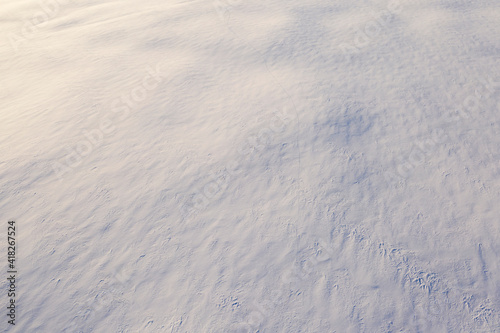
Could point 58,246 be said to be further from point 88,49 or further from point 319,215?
→ point 88,49

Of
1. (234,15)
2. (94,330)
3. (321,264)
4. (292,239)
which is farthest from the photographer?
(234,15)

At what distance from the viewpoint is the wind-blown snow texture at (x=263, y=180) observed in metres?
3.75

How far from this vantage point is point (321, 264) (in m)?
4.04

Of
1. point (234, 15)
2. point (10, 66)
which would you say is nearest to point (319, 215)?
point (234, 15)

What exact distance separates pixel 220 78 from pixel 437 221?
5411 mm

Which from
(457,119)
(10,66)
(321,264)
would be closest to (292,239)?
(321,264)

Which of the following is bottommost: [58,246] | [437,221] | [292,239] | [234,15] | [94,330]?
[437,221]

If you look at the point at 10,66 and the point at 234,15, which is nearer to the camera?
the point at 10,66

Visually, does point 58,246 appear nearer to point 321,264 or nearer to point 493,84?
point 321,264

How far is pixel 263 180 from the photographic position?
5066 mm

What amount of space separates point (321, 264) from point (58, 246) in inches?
147

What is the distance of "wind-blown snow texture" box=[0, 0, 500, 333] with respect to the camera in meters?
3.75

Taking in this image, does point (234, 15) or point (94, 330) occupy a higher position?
point (234, 15)

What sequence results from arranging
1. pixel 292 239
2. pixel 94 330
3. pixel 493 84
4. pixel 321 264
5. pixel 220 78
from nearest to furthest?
pixel 94 330 < pixel 321 264 < pixel 292 239 < pixel 493 84 < pixel 220 78
